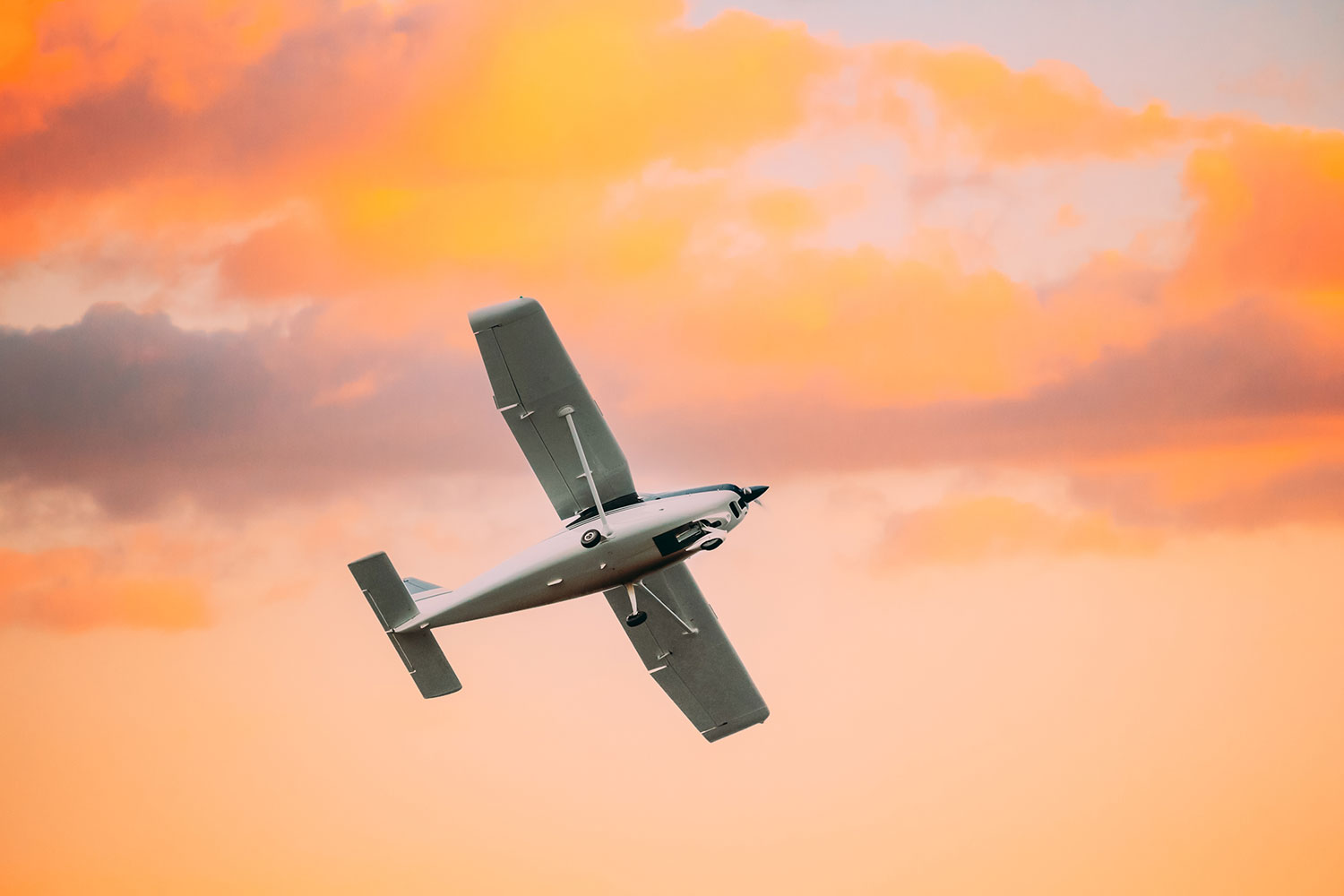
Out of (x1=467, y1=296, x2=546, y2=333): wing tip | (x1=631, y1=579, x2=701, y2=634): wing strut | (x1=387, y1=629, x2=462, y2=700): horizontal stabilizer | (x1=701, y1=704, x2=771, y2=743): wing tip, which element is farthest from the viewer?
(x1=701, y1=704, x2=771, y2=743): wing tip

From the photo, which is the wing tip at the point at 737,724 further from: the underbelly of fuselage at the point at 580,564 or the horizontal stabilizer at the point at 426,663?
the horizontal stabilizer at the point at 426,663

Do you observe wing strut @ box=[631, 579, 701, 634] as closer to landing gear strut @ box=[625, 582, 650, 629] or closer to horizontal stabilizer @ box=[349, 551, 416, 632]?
landing gear strut @ box=[625, 582, 650, 629]

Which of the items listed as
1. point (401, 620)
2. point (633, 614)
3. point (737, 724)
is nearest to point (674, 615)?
point (633, 614)

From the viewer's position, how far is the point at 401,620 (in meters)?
41.8

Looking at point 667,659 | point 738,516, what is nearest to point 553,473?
point 738,516

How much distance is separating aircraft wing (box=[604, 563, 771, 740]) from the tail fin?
5.07 metres

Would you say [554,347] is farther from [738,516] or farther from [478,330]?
[738,516]

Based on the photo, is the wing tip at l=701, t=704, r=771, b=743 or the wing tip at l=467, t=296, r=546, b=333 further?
the wing tip at l=701, t=704, r=771, b=743

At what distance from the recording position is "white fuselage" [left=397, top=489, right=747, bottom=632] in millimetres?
39406

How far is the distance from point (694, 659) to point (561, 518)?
22.3 feet

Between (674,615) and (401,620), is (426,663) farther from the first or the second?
(674,615)

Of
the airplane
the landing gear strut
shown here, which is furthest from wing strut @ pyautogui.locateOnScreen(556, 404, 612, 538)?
the landing gear strut

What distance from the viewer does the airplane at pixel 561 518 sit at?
39125 millimetres

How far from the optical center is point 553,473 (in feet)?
134
